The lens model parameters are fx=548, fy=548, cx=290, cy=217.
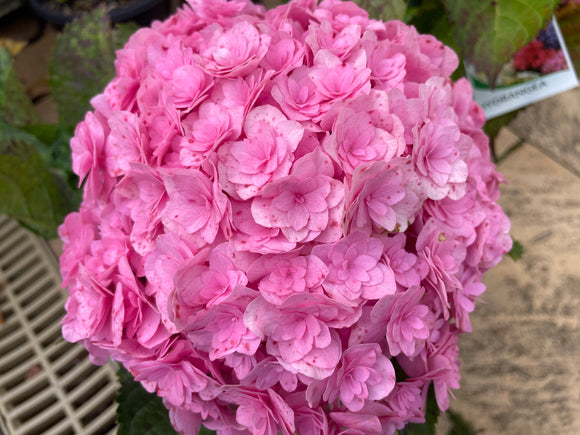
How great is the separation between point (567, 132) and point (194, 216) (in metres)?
0.81

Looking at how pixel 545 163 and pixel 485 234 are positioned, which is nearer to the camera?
pixel 485 234

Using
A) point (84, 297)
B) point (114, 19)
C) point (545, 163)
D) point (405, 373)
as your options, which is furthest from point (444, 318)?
point (114, 19)

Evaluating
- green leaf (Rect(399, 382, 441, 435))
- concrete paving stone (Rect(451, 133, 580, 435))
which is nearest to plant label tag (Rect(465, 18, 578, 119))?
concrete paving stone (Rect(451, 133, 580, 435))

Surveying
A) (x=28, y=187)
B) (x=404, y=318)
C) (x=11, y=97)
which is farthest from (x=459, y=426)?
(x=11, y=97)

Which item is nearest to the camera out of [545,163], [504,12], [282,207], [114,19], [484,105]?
[282,207]

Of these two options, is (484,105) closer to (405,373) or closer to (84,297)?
(405,373)

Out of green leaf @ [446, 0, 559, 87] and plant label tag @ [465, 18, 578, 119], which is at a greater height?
green leaf @ [446, 0, 559, 87]

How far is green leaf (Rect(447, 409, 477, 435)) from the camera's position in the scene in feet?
2.28

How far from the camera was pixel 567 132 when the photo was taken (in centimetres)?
96

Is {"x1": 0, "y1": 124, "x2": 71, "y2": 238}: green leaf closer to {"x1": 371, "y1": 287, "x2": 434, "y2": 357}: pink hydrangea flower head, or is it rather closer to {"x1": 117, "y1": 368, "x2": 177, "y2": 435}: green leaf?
{"x1": 117, "y1": 368, "x2": 177, "y2": 435}: green leaf

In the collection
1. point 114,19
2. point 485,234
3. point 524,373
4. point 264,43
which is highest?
point 264,43

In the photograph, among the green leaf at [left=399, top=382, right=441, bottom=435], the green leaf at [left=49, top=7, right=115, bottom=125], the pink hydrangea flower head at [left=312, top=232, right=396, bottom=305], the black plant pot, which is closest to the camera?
the pink hydrangea flower head at [left=312, top=232, right=396, bottom=305]

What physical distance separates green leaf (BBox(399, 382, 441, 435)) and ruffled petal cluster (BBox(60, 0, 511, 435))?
0.05 m

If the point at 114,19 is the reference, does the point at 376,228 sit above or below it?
above
